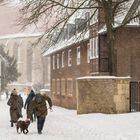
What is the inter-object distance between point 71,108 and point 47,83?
53.8 meters

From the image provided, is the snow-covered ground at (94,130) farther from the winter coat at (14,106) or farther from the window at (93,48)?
the window at (93,48)

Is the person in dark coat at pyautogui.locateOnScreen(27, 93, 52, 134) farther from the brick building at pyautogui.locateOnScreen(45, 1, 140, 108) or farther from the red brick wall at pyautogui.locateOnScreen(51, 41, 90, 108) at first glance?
the red brick wall at pyautogui.locateOnScreen(51, 41, 90, 108)

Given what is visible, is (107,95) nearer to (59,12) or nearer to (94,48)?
(59,12)

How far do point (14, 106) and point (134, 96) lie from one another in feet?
28.1

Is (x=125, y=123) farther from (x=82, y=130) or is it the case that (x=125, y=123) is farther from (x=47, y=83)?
(x=47, y=83)

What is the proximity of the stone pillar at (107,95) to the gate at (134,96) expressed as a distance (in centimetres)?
118

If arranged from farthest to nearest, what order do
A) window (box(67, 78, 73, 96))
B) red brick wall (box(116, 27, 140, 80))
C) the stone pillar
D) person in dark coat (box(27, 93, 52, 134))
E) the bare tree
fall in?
1. window (box(67, 78, 73, 96))
2. red brick wall (box(116, 27, 140, 80))
3. the stone pillar
4. the bare tree
5. person in dark coat (box(27, 93, 52, 134))

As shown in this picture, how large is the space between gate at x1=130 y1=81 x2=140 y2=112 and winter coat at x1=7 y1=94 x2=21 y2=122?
7665 millimetres

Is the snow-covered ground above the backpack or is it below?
below

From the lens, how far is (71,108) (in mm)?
43500

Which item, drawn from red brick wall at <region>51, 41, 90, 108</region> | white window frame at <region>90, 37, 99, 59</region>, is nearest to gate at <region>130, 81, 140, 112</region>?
white window frame at <region>90, 37, 99, 59</region>

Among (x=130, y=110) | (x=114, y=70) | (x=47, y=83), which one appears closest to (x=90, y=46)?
(x=114, y=70)

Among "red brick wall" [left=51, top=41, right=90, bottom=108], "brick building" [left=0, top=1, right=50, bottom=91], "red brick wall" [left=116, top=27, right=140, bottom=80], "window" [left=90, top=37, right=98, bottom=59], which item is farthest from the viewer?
"brick building" [left=0, top=1, right=50, bottom=91]

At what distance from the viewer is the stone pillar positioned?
25394 mm
